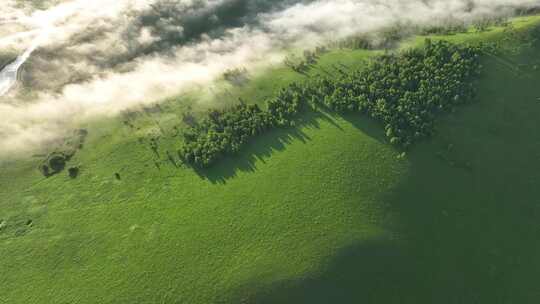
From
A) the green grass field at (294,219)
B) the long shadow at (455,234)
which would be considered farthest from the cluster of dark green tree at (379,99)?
the long shadow at (455,234)

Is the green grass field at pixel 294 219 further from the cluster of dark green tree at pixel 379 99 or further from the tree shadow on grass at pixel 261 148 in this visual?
the cluster of dark green tree at pixel 379 99

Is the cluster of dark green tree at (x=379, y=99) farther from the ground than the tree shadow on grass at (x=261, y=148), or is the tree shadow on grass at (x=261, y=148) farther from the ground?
the cluster of dark green tree at (x=379, y=99)

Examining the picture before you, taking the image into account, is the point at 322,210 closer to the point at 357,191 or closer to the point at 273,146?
the point at 357,191

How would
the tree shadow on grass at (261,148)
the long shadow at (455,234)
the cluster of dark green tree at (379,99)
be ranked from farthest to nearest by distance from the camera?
the cluster of dark green tree at (379,99) < the tree shadow on grass at (261,148) < the long shadow at (455,234)

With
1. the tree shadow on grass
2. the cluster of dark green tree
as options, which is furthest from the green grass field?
the cluster of dark green tree

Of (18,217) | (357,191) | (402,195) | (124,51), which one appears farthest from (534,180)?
(124,51)

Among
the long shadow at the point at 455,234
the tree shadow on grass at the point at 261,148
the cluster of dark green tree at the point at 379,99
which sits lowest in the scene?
the long shadow at the point at 455,234

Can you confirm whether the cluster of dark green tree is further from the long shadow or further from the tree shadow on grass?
the long shadow
